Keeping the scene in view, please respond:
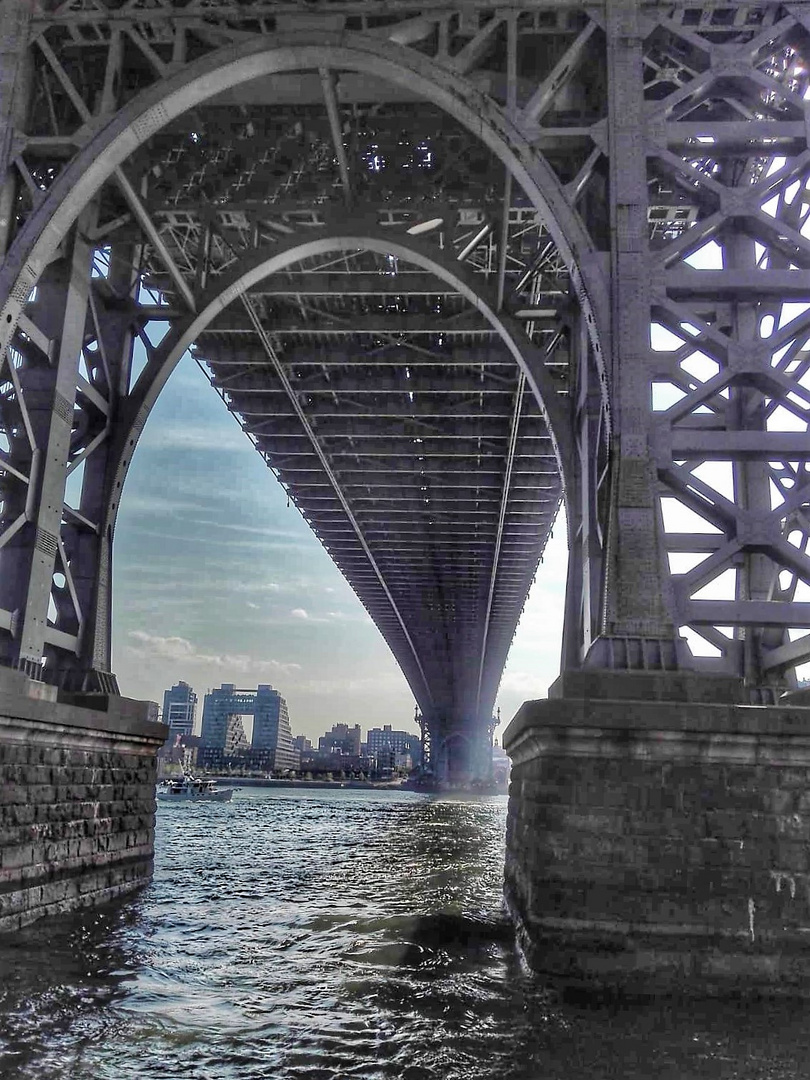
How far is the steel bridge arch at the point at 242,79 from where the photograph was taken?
36.3 ft

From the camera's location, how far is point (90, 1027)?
21.9 ft

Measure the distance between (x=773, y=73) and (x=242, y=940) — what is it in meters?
14.3

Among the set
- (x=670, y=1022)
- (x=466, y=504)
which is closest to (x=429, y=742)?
(x=466, y=504)

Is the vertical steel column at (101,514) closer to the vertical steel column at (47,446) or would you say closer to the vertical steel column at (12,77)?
the vertical steel column at (47,446)

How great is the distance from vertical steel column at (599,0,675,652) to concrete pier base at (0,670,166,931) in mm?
6935

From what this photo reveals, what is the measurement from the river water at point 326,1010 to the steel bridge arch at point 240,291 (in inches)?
195

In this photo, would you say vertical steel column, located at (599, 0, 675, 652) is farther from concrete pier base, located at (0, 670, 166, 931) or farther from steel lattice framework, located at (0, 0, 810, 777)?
concrete pier base, located at (0, 670, 166, 931)

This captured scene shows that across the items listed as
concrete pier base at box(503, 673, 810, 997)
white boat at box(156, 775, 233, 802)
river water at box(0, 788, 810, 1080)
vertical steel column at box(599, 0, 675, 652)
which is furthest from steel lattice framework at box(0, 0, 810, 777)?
white boat at box(156, 775, 233, 802)

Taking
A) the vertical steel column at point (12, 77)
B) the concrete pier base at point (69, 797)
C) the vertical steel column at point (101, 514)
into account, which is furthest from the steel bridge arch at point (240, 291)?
the vertical steel column at point (12, 77)

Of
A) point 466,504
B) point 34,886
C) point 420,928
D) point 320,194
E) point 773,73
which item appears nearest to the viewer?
point 34,886

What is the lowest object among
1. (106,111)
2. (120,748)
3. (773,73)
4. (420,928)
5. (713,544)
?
(420,928)

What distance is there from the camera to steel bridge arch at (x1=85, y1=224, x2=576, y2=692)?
44.4 feet

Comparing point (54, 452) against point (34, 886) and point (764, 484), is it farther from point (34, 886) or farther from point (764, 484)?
point (764, 484)

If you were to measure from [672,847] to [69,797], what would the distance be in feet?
25.6
